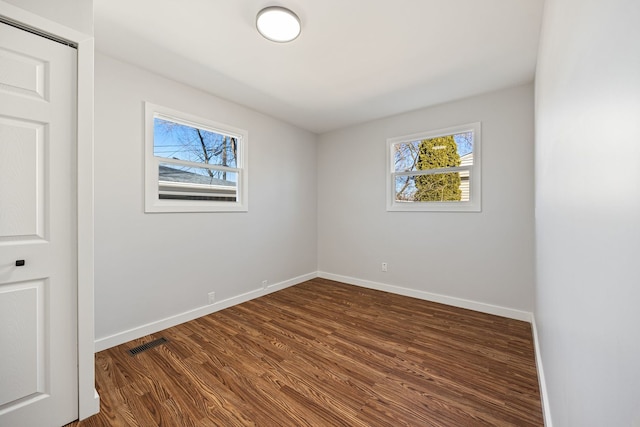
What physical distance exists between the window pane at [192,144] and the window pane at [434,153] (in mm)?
2356

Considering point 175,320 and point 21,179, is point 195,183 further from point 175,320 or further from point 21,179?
point 21,179

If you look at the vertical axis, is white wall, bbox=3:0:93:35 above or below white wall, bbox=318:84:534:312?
above

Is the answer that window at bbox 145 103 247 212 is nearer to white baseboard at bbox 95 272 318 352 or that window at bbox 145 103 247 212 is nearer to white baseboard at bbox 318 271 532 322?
white baseboard at bbox 95 272 318 352

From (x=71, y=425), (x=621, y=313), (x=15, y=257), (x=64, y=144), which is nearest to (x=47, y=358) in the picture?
(x=71, y=425)

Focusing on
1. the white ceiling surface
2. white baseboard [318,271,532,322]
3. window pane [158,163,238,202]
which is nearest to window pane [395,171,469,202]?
the white ceiling surface

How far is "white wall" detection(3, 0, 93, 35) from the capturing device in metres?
1.38

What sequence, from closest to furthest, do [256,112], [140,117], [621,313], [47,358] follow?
[621,313], [47,358], [140,117], [256,112]

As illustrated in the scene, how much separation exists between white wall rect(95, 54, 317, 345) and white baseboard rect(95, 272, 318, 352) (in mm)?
49

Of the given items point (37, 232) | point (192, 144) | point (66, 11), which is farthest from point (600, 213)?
point (192, 144)

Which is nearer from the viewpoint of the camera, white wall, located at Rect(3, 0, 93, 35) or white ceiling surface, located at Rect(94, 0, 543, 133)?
white wall, located at Rect(3, 0, 93, 35)

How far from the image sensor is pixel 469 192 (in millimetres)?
3256

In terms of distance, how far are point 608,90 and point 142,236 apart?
313cm

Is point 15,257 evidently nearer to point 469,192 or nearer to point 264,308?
point 264,308

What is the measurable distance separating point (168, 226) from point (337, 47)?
2.39 m
